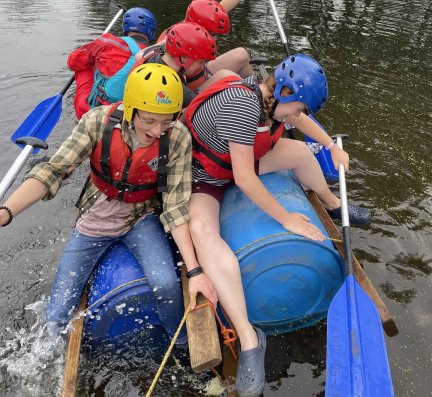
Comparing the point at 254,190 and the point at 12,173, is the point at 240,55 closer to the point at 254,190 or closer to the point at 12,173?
the point at 254,190

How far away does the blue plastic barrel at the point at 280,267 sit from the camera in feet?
9.45

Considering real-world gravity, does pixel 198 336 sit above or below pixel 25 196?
Result: below

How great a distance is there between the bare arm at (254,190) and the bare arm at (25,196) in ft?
4.07

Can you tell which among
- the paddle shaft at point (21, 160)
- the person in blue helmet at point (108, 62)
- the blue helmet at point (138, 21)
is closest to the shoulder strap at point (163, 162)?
the paddle shaft at point (21, 160)

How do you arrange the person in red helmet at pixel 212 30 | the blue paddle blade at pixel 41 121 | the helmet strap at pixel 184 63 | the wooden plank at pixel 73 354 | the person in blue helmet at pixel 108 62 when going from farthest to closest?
the blue paddle blade at pixel 41 121 → the person in blue helmet at pixel 108 62 → the person in red helmet at pixel 212 30 → the helmet strap at pixel 184 63 → the wooden plank at pixel 73 354

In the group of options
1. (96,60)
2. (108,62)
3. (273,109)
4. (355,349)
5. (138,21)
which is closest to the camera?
(355,349)

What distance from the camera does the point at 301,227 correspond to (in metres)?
2.95

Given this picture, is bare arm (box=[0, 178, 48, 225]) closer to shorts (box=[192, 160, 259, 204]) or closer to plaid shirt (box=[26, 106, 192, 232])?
plaid shirt (box=[26, 106, 192, 232])

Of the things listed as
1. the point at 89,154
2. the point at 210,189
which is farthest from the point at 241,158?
the point at 89,154

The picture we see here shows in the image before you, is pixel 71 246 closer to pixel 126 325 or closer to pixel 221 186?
pixel 126 325

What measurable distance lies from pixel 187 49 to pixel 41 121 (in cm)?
212

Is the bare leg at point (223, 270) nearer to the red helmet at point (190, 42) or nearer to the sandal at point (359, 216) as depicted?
the red helmet at point (190, 42)

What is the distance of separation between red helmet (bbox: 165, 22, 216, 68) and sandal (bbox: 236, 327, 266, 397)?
2430mm

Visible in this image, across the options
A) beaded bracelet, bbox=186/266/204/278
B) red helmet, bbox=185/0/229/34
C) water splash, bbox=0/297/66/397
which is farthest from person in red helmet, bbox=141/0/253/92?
water splash, bbox=0/297/66/397
